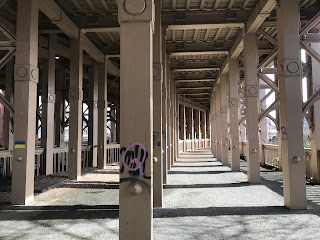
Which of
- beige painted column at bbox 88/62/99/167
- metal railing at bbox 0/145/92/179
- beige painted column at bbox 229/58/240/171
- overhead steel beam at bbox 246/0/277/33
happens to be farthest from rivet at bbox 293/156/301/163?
beige painted column at bbox 88/62/99/167

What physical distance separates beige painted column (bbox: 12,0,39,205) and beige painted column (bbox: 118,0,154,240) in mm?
4912

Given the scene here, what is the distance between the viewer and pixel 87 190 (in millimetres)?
10250

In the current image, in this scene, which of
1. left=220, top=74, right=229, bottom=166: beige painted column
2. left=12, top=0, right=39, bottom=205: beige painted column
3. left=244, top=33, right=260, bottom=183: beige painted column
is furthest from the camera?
left=220, top=74, right=229, bottom=166: beige painted column

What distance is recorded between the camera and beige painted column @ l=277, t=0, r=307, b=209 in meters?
7.45

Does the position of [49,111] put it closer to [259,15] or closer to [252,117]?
[252,117]

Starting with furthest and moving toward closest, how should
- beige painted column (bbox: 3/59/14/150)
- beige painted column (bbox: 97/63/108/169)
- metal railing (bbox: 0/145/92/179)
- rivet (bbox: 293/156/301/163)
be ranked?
→ beige painted column (bbox: 97/63/108/169) < beige painted column (bbox: 3/59/14/150) < metal railing (bbox: 0/145/92/179) < rivet (bbox: 293/156/301/163)

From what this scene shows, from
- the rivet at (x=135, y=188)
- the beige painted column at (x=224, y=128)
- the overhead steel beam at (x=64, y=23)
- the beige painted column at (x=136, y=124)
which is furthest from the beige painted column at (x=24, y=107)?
the beige painted column at (x=224, y=128)

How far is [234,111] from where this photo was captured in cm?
1520

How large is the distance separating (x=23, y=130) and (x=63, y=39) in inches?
359

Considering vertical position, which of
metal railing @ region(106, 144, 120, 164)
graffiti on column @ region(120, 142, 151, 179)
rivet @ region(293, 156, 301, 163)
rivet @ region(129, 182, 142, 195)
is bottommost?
metal railing @ region(106, 144, 120, 164)

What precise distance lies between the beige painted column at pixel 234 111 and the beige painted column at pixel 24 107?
10349mm

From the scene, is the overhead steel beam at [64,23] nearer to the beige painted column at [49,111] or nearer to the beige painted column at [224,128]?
the beige painted column at [49,111]

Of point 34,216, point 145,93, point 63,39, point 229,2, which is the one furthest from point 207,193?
point 63,39

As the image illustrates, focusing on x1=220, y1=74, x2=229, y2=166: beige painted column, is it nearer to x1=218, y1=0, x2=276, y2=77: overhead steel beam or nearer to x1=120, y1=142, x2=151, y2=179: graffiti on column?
x1=218, y1=0, x2=276, y2=77: overhead steel beam
